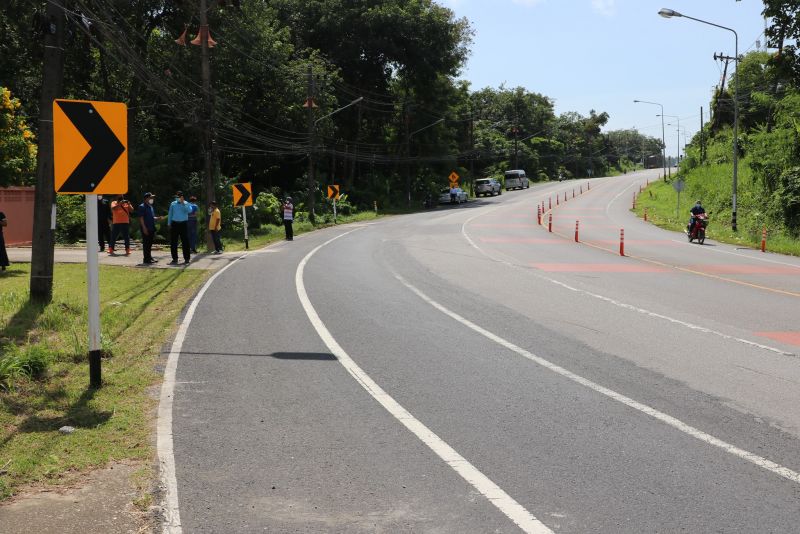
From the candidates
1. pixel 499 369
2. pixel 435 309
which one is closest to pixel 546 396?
pixel 499 369

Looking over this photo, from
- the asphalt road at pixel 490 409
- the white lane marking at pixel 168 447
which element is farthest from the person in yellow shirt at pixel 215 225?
the white lane marking at pixel 168 447

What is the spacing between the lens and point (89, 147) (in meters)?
6.97

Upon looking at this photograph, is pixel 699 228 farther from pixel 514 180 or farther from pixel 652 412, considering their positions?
pixel 514 180

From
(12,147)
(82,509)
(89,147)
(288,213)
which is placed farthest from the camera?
(288,213)

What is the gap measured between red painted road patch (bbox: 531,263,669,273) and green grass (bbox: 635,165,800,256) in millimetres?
9719

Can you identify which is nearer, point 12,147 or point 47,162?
point 47,162

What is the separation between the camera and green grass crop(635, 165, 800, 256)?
1225 inches

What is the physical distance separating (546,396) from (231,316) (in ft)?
21.1

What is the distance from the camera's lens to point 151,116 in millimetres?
46531

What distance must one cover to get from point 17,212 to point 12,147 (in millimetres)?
4606

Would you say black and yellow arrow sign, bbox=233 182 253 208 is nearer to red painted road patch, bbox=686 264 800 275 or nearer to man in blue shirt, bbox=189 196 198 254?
man in blue shirt, bbox=189 196 198 254

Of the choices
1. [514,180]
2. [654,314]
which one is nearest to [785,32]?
[654,314]

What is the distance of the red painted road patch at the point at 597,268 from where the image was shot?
18578mm

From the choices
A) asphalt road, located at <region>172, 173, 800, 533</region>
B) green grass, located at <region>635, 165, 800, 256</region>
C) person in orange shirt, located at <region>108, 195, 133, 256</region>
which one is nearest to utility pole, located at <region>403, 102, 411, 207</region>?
green grass, located at <region>635, 165, 800, 256</region>
